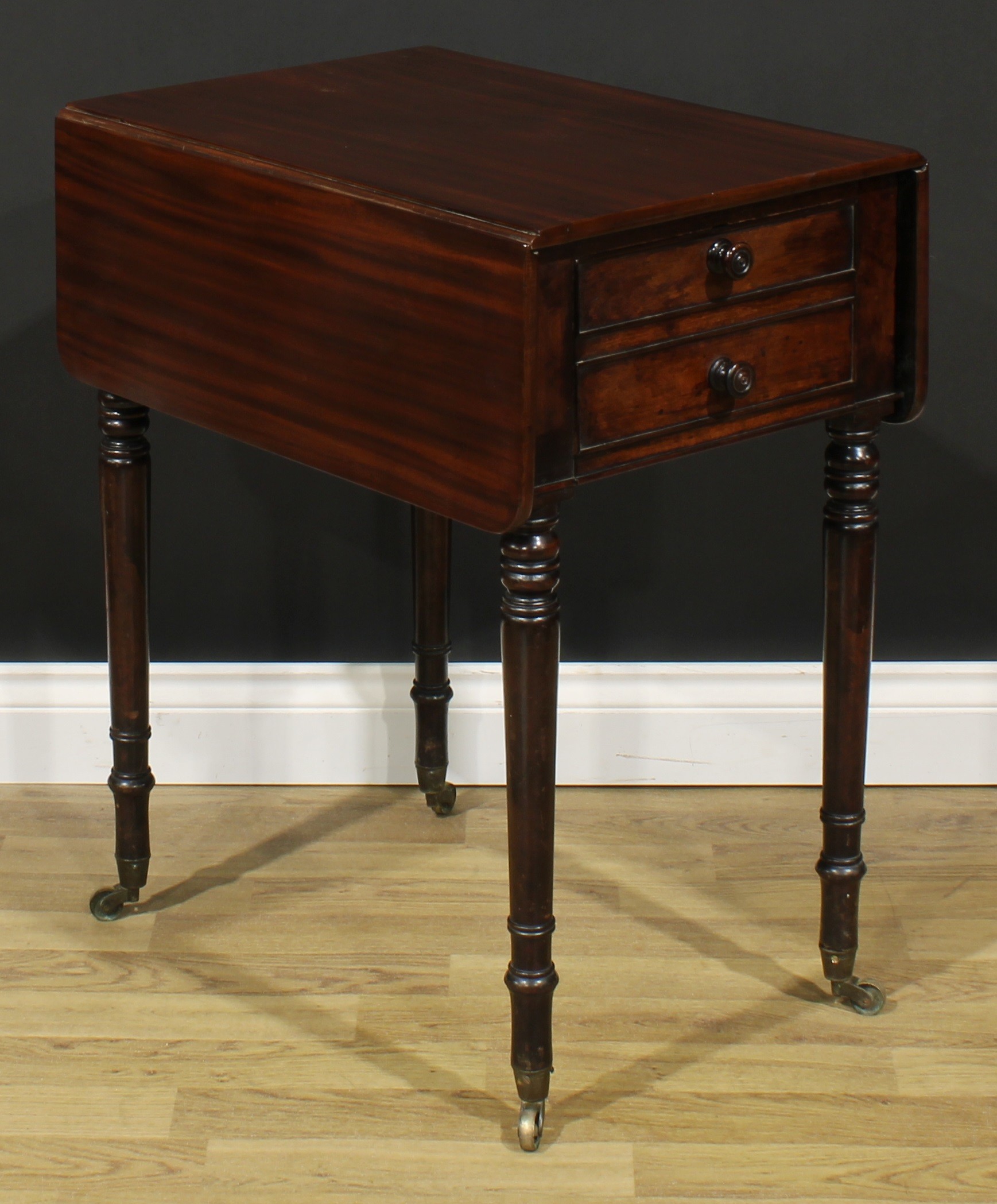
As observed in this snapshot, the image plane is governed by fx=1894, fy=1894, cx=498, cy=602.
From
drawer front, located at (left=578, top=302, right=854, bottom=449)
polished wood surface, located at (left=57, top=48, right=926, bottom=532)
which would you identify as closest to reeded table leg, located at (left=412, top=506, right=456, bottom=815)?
polished wood surface, located at (left=57, top=48, right=926, bottom=532)

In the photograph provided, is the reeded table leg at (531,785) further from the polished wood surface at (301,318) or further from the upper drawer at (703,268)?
the upper drawer at (703,268)

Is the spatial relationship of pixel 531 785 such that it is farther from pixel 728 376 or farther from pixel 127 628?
pixel 127 628

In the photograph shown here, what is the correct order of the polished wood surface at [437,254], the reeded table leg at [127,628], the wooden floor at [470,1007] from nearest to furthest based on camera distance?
the polished wood surface at [437,254] → the wooden floor at [470,1007] → the reeded table leg at [127,628]

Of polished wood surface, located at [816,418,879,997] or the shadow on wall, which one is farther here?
the shadow on wall

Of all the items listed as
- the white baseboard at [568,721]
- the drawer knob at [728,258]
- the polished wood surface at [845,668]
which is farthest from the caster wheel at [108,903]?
the drawer knob at [728,258]

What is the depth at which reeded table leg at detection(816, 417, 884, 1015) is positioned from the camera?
5.58ft

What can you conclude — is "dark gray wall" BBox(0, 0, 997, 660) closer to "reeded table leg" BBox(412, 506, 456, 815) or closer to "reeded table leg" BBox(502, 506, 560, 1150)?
"reeded table leg" BBox(412, 506, 456, 815)

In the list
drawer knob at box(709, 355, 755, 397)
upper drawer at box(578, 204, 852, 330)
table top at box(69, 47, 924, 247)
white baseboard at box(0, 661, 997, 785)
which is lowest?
white baseboard at box(0, 661, 997, 785)

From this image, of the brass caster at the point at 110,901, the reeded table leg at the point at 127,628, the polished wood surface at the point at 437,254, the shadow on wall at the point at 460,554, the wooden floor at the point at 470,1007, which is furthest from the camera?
the shadow on wall at the point at 460,554

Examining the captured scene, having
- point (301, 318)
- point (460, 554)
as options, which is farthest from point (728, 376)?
point (460, 554)

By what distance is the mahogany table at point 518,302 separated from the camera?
4.67 feet

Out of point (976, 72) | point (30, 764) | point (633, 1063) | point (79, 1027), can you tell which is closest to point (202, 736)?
point (30, 764)

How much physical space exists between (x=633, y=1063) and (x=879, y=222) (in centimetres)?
82

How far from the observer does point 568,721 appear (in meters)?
2.34
